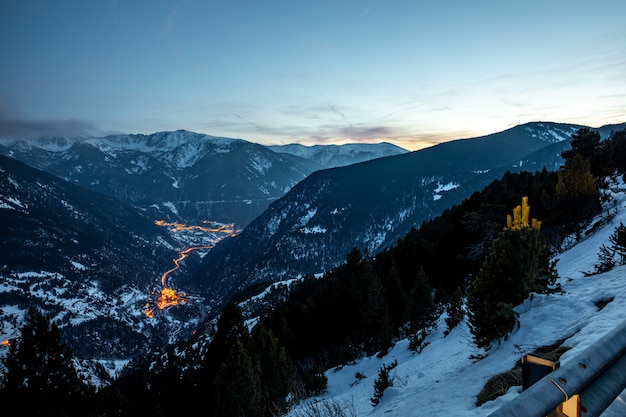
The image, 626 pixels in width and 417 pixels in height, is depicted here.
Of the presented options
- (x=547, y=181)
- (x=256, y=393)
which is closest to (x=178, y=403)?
(x=256, y=393)

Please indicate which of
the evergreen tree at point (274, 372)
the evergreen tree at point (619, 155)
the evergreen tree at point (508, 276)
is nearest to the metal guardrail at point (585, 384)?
the evergreen tree at point (508, 276)

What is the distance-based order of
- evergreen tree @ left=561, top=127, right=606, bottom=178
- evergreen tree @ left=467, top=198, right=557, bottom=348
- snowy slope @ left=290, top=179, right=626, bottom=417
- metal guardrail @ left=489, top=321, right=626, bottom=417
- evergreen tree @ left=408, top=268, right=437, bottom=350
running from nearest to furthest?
1. metal guardrail @ left=489, top=321, right=626, bottom=417
2. snowy slope @ left=290, top=179, right=626, bottom=417
3. evergreen tree @ left=467, top=198, right=557, bottom=348
4. evergreen tree @ left=408, top=268, right=437, bottom=350
5. evergreen tree @ left=561, top=127, right=606, bottom=178

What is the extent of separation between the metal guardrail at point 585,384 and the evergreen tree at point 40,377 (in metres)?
24.7

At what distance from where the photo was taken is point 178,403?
46375 mm

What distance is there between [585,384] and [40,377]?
27262 millimetres

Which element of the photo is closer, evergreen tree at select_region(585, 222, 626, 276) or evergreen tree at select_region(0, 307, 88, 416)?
evergreen tree at select_region(585, 222, 626, 276)

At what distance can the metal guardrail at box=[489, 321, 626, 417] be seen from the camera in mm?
2092

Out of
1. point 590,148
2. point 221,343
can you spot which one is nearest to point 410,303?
point 221,343

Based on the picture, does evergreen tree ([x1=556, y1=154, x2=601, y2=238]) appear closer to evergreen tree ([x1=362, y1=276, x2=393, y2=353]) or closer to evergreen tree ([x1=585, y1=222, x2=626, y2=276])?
evergreen tree ([x1=585, y1=222, x2=626, y2=276])

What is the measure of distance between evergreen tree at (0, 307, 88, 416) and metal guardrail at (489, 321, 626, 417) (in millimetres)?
24711

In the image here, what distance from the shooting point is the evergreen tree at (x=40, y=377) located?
2027cm

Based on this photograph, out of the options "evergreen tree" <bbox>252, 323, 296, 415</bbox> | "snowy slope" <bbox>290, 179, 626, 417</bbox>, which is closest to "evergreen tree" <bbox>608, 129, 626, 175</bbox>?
"snowy slope" <bbox>290, 179, 626, 417</bbox>

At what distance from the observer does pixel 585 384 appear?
2.41 m

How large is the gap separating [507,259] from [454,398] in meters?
5.30
